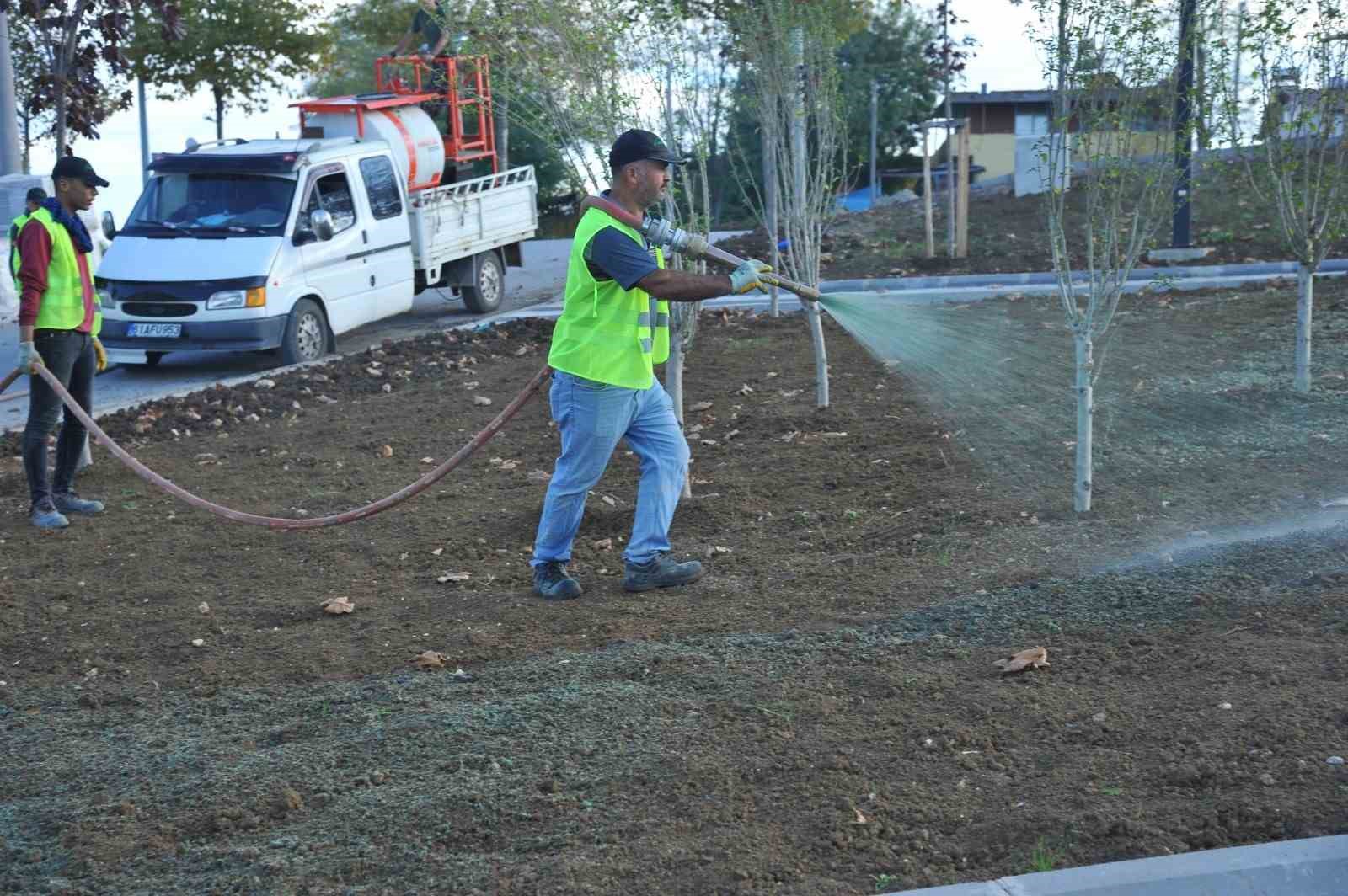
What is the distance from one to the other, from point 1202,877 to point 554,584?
317 cm

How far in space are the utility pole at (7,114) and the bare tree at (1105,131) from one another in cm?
1332

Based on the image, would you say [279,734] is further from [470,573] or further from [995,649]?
[995,649]

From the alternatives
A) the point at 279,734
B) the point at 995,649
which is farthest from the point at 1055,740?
the point at 279,734

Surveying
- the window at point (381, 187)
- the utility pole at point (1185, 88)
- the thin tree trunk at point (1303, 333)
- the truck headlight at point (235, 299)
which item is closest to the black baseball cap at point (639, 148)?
the utility pole at point (1185, 88)

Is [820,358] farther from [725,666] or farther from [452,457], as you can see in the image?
[725,666]

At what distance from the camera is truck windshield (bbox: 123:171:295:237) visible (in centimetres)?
1345

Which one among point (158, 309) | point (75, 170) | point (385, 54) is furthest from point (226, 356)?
point (385, 54)

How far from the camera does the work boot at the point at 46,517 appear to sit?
7.61m

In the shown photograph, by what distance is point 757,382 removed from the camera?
10305mm

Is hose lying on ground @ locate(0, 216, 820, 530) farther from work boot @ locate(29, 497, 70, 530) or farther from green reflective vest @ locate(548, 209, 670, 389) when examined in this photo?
work boot @ locate(29, 497, 70, 530)

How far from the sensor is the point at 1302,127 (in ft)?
27.3

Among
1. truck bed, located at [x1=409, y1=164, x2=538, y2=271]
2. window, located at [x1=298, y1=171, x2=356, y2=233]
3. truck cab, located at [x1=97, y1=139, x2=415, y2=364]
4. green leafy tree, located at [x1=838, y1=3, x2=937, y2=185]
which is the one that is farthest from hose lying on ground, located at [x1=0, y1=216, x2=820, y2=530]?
green leafy tree, located at [x1=838, y1=3, x2=937, y2=185]

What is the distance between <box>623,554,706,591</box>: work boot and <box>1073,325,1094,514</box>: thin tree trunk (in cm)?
177

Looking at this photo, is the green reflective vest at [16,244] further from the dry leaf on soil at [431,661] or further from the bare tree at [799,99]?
the bare tree at [799,99]
